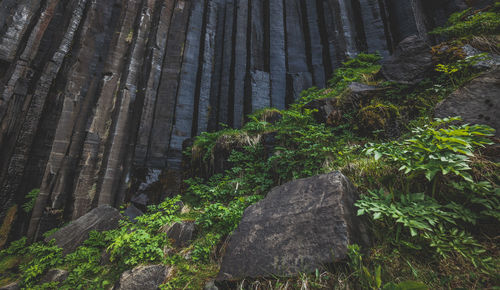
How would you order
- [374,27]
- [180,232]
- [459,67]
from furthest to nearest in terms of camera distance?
1. [374,27]
2. [180,232]
3. [459,67]

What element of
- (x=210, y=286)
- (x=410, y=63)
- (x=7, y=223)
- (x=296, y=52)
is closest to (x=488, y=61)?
(x=410, y=63)

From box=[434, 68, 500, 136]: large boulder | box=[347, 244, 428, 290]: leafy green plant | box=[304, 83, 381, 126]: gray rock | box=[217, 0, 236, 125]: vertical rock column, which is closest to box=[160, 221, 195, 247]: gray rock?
box=[347, 244, 428, 290]: leafy green plant

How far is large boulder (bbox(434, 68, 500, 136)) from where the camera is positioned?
2.32 metres

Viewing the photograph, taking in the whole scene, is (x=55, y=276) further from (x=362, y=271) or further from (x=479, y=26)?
(x=479, y=26)

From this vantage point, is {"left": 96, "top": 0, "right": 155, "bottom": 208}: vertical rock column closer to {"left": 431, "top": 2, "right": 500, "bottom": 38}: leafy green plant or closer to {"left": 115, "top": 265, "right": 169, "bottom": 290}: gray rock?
{"left": 115, "top": 265, "right": 169, "bottom": 290}: gray rock

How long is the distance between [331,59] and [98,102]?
7.53 m

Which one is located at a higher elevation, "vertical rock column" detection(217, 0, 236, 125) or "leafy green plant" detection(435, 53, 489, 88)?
"vertical rock column" detection(217, 0, 236, 125)

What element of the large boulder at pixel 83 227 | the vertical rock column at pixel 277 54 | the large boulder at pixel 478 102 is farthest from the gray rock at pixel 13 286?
the large boulder at pixel 478 102

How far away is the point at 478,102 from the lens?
97.4 inches

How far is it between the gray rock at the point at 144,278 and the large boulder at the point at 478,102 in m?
4.20

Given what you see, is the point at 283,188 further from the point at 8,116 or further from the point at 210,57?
the point at 8,116

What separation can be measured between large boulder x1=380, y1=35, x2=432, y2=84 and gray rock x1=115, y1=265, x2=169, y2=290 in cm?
497

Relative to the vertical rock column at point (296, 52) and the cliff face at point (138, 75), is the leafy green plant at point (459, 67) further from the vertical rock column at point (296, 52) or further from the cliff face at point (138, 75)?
the vertical rock column at point (296, 52)

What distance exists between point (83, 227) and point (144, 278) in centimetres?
254
